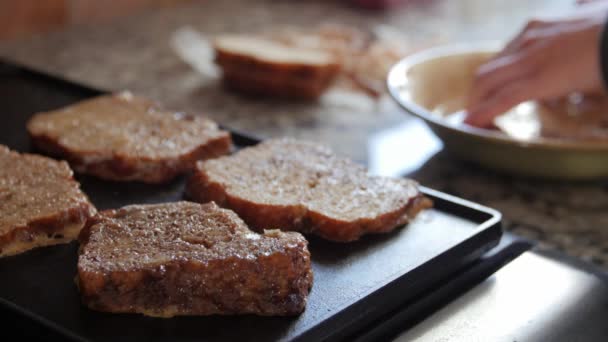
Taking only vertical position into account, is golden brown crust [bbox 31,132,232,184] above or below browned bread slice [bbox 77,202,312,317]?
below

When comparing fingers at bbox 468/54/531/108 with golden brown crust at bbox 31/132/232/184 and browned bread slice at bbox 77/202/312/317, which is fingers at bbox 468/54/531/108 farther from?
browned bread slice at bbox 77/202/312/317

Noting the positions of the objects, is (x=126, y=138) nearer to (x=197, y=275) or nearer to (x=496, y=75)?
(x=197, y=275)

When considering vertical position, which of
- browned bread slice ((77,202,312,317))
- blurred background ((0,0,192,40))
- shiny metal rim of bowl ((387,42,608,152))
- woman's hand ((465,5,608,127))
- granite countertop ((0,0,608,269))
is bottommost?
blurred background ((0,0,192,40))

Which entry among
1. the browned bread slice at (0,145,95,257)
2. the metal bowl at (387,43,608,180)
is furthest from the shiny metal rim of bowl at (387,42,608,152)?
the browned bread slice at (0,145,95,257)

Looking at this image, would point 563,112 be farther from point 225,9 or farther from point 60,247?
point 225,9

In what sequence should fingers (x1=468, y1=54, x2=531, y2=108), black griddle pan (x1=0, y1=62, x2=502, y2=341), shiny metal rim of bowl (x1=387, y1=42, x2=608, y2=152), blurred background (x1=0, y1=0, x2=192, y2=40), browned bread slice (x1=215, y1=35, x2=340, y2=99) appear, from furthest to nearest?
blurred background (x1=0, y1=0, x2=192, y2=40), browned bread slice (x1=215, y1=35, x2=340, y2=99), fingers (x1=468, y1=54, x2=531, y2=108), shiny metal rim of bowl (x1=387, y1=42, x2=608, y2=152), black griddle pan (x1=0, y1=62, x2=502, y2=341)

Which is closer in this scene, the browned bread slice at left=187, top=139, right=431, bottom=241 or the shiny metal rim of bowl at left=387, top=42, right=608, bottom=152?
the browned bread slice at left=187, top=139, right=431, bottom=241

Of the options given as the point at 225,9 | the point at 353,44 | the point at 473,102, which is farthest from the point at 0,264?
the point at 225,9
